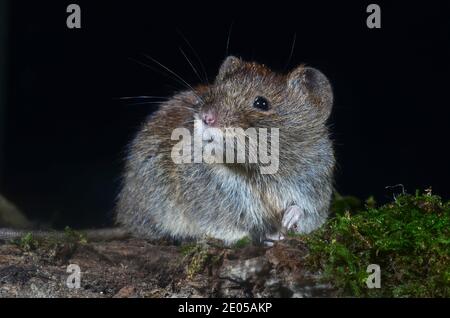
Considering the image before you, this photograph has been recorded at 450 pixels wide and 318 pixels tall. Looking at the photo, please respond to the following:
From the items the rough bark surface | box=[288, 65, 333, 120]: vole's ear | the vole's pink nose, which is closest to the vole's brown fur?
box=[288, 65, 333, 120]: vole's ear

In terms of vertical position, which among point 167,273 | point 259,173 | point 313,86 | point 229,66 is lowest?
point 167,273

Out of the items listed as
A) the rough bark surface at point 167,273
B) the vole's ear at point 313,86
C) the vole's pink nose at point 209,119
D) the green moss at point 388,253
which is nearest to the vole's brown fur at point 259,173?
the vole's ear at point 313,86

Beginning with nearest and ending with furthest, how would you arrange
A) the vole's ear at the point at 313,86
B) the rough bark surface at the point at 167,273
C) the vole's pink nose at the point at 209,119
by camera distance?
the rough bark surface at the point at 167,273, the vole's pink nose at the point at 209,119, the vole's ear at the point at 313,86

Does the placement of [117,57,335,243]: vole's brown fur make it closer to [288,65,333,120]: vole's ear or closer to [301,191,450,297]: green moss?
[288,65,333,120]: vole's ear

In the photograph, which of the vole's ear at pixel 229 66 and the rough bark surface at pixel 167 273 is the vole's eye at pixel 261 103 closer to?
the vole's ear at pixel 229 66

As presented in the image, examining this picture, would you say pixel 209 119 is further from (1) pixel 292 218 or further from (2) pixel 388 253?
(2) pixel 388 253

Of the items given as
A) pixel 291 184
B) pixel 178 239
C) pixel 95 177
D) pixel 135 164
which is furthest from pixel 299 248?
pixel 95 177

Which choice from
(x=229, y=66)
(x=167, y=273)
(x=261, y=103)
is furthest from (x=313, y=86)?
(x=167, y=273)

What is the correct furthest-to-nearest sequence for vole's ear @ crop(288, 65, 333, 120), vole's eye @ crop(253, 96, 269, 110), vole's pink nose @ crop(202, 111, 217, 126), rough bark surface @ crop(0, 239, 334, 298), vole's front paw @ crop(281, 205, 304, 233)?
vole's ear @ crop(288, 65, 333, 120), vole's front paw @ crop(281, 205, 304, 233), vole's eye @ crop(253, 96, 269, 110), vole's pink nose @ crop(202, 111, 217, 126), rough bark surface @ crop(0, 239, 334, 298)
